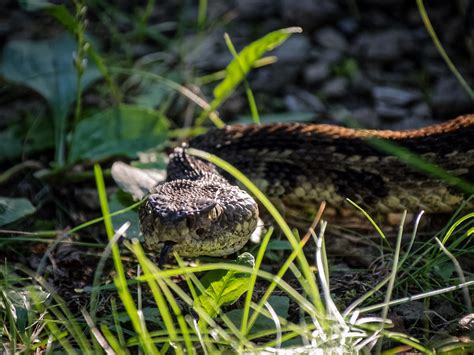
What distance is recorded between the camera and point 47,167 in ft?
18.5

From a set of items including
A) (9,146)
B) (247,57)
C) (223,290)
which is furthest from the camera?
(9,146)

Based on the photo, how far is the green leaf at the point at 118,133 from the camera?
5406 mm

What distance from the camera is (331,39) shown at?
23.0 feet

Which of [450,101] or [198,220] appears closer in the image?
[198,220]

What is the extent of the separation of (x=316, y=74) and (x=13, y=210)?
10.7 ft

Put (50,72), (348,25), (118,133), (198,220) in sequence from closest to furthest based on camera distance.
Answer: (198,220) < (118,133) < (50,72) < (348,25)

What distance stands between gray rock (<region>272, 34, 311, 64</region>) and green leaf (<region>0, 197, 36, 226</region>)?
3.16 metres

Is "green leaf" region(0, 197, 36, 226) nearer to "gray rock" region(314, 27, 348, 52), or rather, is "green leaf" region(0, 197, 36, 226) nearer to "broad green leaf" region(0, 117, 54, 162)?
"broad green leaf" region(0, 117, 54, 162)

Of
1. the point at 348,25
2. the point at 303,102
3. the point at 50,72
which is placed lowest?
the point at 303,102

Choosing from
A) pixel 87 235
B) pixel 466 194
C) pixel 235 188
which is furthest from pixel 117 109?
pixel 466 194

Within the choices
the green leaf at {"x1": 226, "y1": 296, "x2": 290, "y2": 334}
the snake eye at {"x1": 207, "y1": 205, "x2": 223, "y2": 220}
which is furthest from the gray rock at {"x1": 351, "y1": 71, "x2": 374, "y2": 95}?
the green leaf at {"x1": 226, "y1": 296, "x2": 290, "y2": 334}

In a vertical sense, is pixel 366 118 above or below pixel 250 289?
below

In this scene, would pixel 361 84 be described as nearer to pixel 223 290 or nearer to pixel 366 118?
pixel 366 118

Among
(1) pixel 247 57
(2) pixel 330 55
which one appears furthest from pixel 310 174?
(2) pixel 330 55
